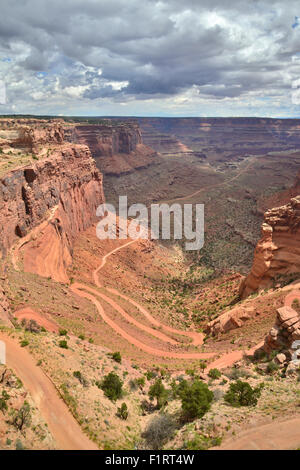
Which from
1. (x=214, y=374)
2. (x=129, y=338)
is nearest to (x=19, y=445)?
(x=214, y=374)

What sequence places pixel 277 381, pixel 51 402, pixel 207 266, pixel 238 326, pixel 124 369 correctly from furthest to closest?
pixel 207 266 < pixel 238 326 < pixel 124 369 < pixel 277 381 < pixel 51 402

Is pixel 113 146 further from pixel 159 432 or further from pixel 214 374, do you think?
pixel 159 432

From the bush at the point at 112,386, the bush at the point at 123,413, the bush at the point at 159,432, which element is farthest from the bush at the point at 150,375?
the bush at the point at 159,432

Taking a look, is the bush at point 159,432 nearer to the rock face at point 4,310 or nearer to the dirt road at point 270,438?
the dirt road at point 270,438

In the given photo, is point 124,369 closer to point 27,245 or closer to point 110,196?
point 27,245

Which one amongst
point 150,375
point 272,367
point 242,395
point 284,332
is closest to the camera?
point 242,395

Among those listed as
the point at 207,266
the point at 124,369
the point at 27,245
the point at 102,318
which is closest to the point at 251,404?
the point at 124,369
